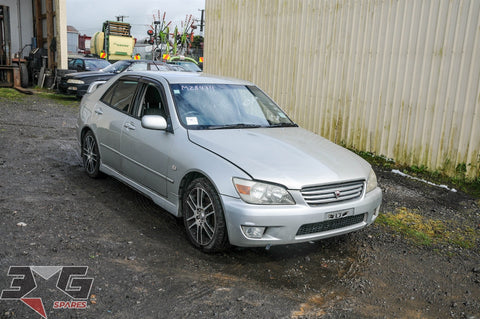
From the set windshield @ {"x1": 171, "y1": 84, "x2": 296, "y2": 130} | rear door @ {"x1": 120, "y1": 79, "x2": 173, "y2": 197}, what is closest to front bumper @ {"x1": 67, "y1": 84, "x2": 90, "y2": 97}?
rear door @ {"x1": 120, "y1": 79, "x2": 173, "y2": 197}

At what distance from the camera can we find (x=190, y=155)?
164 inches

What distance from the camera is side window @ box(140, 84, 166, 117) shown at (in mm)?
4957

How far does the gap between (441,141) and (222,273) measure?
5.09 m

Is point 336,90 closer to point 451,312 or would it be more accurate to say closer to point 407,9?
point 407,9

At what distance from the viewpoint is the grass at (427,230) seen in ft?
15.9

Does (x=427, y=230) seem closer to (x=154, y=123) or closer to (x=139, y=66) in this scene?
(x=154, y=123)

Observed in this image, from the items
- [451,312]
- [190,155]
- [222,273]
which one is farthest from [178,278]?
[451,312]

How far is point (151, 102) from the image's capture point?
201 inches

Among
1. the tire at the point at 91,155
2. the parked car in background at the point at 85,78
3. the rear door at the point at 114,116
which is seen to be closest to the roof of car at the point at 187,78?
the rear door at the point at 114,116

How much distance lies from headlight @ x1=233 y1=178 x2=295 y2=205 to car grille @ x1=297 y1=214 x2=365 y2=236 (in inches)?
10.5

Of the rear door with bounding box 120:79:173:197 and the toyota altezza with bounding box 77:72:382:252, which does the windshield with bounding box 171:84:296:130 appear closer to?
the toyota altezza with bounding box 77:72:382:252

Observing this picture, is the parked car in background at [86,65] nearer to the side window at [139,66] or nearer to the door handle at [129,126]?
the side window at [139,66]

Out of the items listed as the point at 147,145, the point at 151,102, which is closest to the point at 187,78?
the point at 151,102

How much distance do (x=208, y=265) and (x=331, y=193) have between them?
1.24 metres
